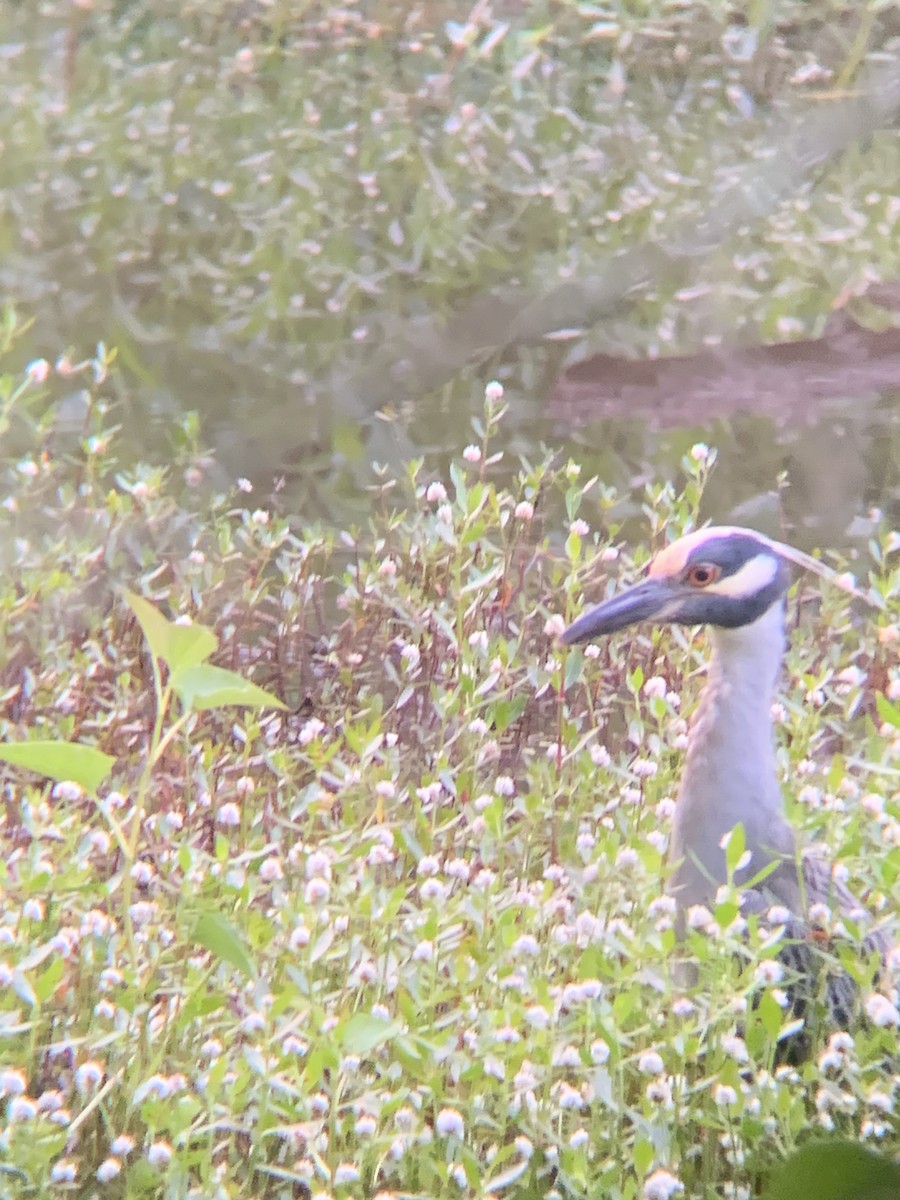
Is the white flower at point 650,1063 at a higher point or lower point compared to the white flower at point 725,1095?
higher

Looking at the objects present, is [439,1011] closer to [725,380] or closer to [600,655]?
[600,655]

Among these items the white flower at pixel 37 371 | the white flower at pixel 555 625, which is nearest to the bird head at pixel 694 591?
the white flower at pixel 555 625

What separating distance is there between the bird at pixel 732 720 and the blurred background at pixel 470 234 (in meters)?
0.15

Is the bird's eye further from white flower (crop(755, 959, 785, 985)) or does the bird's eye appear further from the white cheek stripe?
white flower (crop(755, 959, 785, 985))

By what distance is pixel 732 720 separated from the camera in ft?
3.76

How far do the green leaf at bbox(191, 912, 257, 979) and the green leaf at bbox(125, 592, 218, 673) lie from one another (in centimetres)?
17

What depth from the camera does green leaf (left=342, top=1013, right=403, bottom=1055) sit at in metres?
0.88

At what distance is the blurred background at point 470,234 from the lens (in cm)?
131

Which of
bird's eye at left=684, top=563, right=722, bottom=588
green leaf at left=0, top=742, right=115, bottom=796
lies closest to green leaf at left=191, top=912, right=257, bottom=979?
green leaf at left=0, top=742, right=115, bottom=796

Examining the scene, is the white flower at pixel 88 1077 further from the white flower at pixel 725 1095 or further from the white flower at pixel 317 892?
the white flower at pixel 725 1095

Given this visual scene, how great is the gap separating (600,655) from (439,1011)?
44 centimetres

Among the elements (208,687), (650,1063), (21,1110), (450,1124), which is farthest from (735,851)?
(21,1110)

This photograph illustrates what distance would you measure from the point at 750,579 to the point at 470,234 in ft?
1.52

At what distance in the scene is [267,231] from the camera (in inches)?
54.7
